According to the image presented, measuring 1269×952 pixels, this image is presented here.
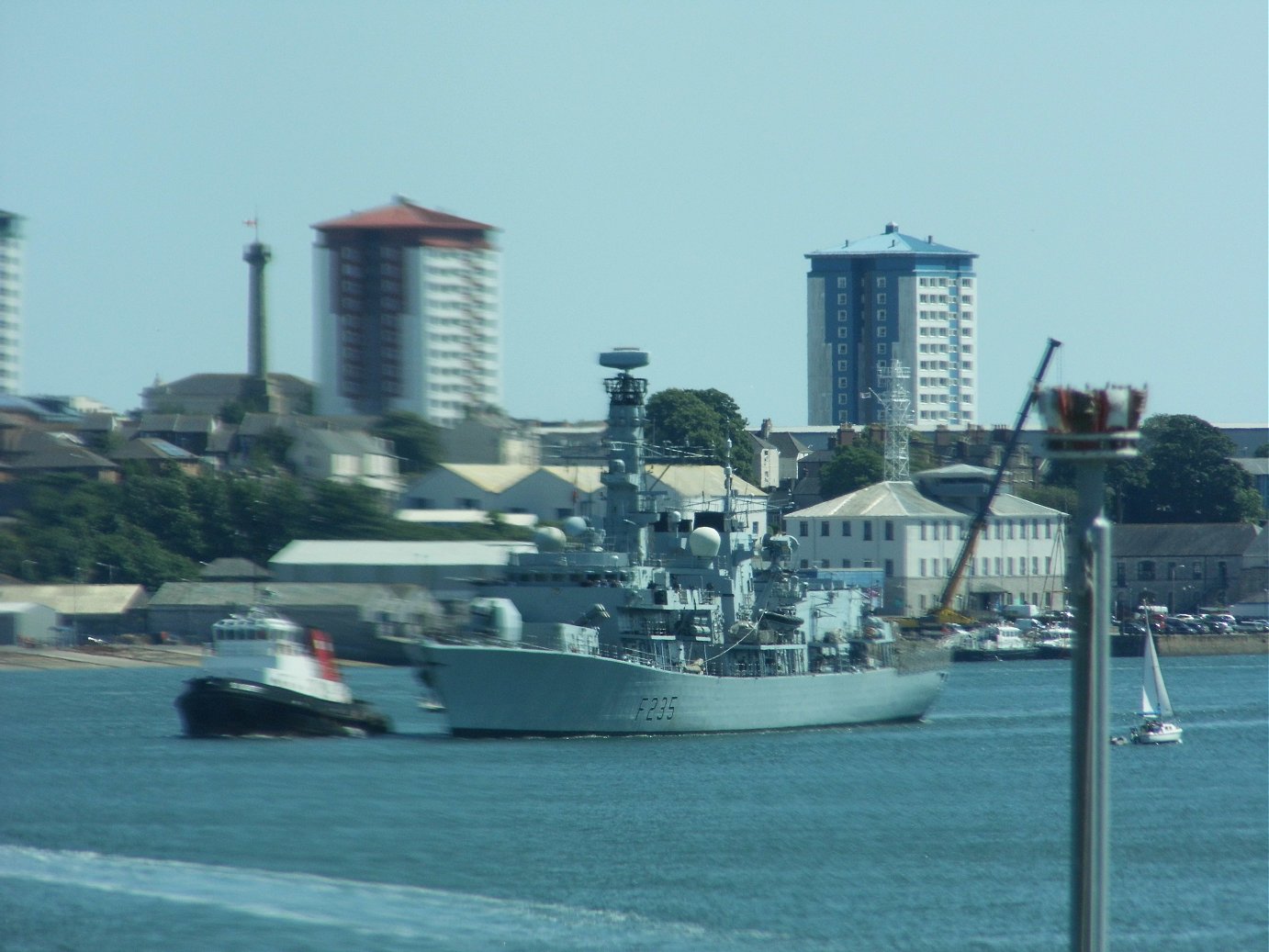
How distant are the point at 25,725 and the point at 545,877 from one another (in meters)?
22.7

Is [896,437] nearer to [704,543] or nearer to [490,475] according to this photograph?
[490,475]

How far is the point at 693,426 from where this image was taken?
318 ft

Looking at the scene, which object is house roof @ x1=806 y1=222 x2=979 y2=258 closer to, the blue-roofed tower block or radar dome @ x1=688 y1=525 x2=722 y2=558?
the blue-roofed tower block

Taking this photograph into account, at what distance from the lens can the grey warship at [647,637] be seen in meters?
34.6

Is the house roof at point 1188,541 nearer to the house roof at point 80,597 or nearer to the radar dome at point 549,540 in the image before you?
the house roof at point 80,597

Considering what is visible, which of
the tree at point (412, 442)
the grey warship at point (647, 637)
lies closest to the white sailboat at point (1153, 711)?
the grey warship at point (647, 637)

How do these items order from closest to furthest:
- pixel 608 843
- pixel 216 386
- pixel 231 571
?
pixel 608 843
pixel 231 571
pixel 216 386

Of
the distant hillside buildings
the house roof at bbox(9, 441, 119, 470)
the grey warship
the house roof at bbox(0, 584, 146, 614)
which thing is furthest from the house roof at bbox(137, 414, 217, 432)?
the grey warship

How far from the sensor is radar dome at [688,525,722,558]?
38094 mm

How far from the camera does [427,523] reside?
78812mm

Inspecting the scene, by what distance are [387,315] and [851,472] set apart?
1204 inches

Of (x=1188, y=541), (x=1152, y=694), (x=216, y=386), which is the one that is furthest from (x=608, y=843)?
(x=216, y=386)

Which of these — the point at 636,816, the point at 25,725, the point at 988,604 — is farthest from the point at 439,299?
the point at 636,816

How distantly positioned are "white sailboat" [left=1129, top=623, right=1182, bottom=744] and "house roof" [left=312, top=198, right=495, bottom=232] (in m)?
75.3
